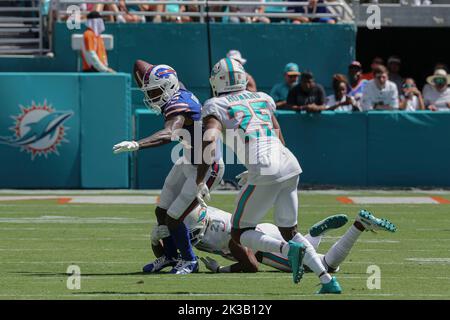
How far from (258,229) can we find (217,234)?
53cm

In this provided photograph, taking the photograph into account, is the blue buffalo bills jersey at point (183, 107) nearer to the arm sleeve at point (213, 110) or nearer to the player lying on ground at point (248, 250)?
the player lying on ground at point (248, 250)

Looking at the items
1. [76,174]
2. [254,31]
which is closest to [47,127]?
[76,174]

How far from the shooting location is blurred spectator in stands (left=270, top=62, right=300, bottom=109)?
16812mm

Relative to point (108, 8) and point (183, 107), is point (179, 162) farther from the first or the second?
point (108, 8)

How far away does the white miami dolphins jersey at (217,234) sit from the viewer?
9.07 metres

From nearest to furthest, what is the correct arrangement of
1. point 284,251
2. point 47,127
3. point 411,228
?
point 284,251, point 411,228, point 47,127

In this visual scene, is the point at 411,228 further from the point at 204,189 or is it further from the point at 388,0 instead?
the point at 388,0

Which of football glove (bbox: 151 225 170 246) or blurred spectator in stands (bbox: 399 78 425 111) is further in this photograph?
blurred spectator in stands (bbox: 399 78 425 111)

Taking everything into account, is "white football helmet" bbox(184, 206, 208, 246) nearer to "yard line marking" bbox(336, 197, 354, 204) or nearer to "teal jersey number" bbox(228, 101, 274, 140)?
"teal jersey number" bbox(228, 101, 274, 140)

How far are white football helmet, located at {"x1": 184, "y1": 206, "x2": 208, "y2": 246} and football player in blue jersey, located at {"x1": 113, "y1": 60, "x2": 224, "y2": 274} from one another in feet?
0.43

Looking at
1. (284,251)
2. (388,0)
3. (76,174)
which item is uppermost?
(388,0)

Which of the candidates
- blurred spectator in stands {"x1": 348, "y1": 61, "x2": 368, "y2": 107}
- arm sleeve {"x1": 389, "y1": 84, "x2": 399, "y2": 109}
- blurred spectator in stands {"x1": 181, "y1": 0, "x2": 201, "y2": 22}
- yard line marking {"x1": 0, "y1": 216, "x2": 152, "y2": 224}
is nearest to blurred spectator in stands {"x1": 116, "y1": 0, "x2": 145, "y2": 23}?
blurred spectator in stands {"x1": 181, "y1": 0, "x2": 201, "y2": 22}
